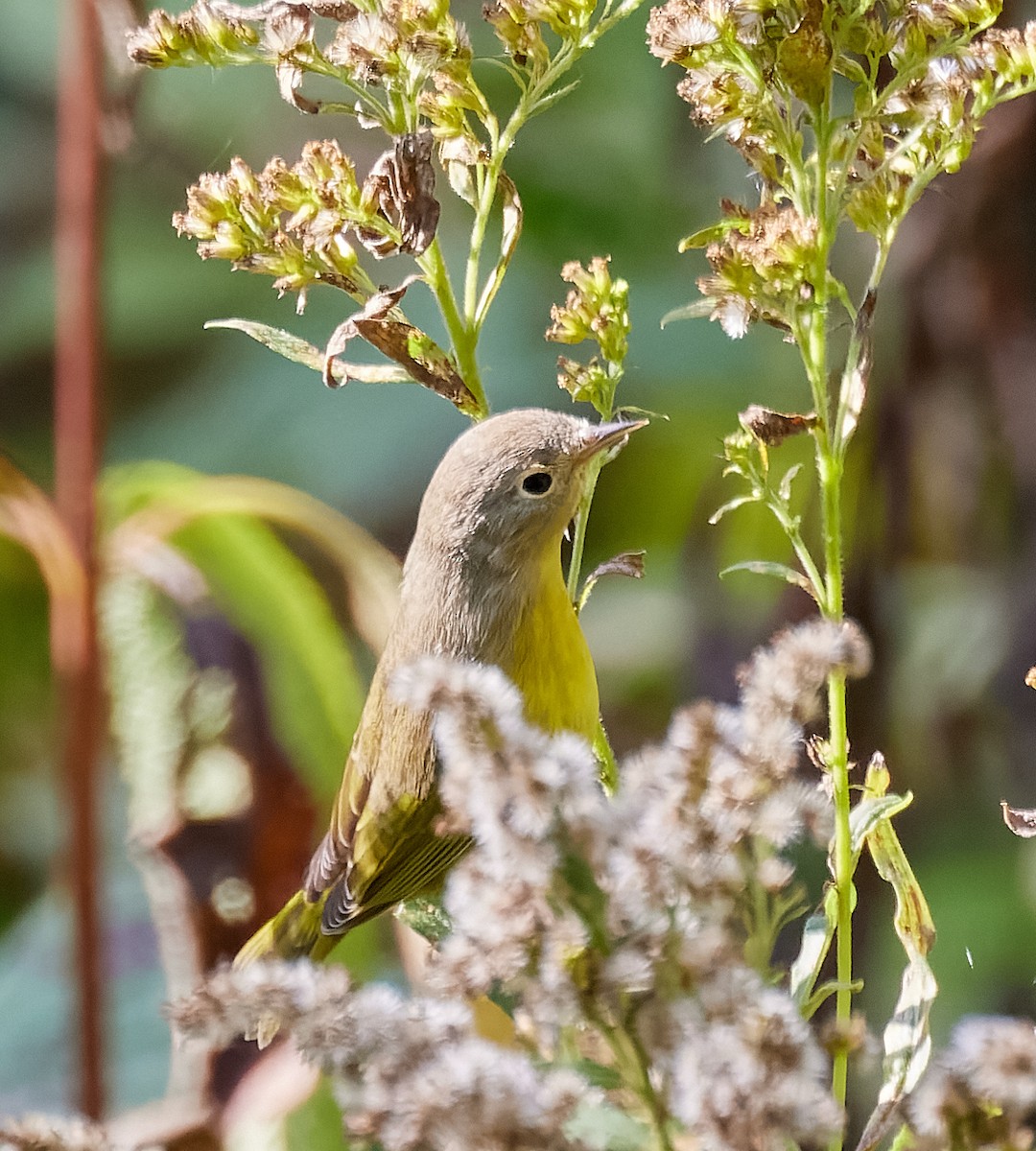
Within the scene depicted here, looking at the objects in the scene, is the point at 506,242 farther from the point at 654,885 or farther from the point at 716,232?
the point at 654,885

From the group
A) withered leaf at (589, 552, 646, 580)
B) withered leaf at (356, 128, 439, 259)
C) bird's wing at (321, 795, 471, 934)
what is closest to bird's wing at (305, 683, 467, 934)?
bird's wing at (321, 795, 471, 934)

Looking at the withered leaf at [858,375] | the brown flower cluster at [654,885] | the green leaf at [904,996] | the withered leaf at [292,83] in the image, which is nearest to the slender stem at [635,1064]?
the brown flower cluster at [654,885]

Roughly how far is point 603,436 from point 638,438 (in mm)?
274

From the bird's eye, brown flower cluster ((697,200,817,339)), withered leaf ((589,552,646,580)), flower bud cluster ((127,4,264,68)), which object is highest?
flower bud cluster ((127,4,264,68))

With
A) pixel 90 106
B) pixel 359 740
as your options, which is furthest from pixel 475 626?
pixel 90 106

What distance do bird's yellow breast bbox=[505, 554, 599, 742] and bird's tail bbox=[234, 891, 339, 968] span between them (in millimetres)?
156

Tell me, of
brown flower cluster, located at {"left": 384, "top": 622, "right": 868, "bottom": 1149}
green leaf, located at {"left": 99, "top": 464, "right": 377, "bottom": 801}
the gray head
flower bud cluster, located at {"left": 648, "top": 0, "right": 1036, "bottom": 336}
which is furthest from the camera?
green leaf, located at {"left": 99, "top": 464, "right": 377, "bottom": 801}

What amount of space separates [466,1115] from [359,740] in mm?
348

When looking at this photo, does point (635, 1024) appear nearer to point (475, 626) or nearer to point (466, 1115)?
point (466, 1115)

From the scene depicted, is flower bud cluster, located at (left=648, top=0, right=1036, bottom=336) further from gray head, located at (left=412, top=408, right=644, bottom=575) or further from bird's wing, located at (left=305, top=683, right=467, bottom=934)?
bird's wing, located at (left=305, top=683, right=467, bottom=934)

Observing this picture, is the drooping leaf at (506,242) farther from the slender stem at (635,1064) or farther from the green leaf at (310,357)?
the slender stem at (635,1064)

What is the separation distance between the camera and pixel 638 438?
2.55 feet

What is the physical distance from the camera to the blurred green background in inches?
30.6

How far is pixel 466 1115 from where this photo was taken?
0.27 m
